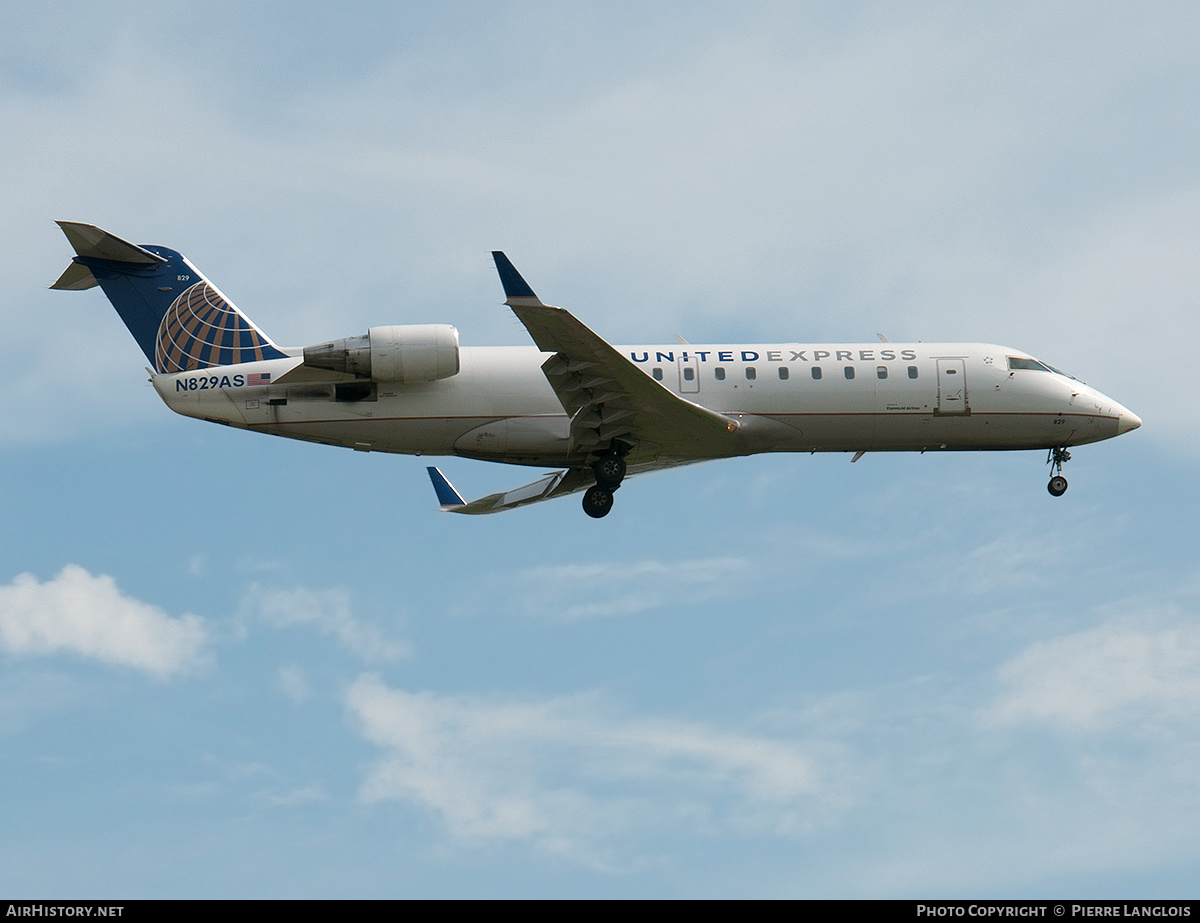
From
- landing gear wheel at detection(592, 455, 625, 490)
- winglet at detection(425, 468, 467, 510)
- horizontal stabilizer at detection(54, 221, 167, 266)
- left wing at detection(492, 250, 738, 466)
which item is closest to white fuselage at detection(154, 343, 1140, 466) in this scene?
left wing at detection(492, 250, 738, 466)

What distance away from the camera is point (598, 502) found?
28.2 meters

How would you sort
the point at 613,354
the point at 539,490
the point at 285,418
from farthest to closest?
the point at 539,490 < the point at 285,418 < the point at 613,354

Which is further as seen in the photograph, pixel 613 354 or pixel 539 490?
pixel 539 490

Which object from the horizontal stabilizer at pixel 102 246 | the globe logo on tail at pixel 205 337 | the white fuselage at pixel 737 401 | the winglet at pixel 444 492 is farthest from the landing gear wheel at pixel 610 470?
the horizontal stabilizer at pixel 102 246

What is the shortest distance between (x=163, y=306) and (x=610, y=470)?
10.5 m

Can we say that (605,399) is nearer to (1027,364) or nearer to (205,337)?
(205,337)

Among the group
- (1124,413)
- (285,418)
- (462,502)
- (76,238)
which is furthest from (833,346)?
(76,238)

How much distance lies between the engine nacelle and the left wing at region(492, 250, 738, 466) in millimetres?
2166

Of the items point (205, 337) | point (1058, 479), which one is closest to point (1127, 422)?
point (1058, 479)

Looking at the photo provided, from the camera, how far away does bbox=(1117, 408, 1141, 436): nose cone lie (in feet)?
98.6
